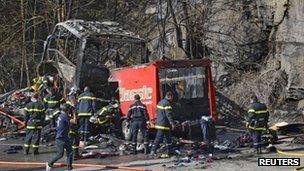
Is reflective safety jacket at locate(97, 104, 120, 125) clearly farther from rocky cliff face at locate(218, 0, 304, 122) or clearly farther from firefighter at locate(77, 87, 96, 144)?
rocky cliff face at locate(218, 0, 304, 122)

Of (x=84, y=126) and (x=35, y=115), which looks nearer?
(x=35, y=115)

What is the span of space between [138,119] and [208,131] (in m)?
1.96

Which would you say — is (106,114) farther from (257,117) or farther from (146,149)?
(257,117)

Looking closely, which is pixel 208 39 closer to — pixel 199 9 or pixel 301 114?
pixel 199 9

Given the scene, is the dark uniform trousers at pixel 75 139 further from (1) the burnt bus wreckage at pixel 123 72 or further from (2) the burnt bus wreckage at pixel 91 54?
(2) the burnt bus wreckage at pixel 91 54

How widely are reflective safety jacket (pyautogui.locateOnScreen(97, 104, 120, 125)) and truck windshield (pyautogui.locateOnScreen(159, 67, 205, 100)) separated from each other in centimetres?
222

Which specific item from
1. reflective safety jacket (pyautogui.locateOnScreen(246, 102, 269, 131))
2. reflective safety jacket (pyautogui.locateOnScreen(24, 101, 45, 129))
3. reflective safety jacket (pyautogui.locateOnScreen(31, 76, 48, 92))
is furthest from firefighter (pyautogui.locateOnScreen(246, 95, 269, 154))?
reflective safety jacket (pyautogui.locateOnScreen(31, 76, 48, 92))

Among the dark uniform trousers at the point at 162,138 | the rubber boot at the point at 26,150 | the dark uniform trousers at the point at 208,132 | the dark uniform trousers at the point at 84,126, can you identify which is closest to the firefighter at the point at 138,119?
the dark uniform trousers at the point at 162,138

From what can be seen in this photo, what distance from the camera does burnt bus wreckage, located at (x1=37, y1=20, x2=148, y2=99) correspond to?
18.2 m

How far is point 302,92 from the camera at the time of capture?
2131 cm

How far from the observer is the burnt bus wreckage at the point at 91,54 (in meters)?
18.2

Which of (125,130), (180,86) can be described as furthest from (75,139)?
(180,86)

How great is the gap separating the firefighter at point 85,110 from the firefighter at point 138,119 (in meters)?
1.71

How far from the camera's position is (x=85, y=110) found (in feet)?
54.8
